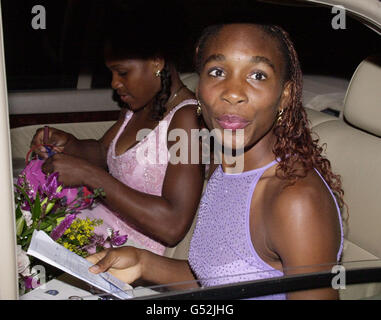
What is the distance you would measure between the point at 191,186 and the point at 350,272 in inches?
39.6

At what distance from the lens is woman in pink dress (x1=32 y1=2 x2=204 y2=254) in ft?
7.32

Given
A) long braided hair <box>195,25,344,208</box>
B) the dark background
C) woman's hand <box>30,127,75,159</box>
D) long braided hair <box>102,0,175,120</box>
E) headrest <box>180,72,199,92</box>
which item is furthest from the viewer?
the dark background

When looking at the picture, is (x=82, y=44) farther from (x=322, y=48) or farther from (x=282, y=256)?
(x=282, y=256)

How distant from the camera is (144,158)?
2457mm

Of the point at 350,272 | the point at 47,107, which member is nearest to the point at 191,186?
the point at 350,272

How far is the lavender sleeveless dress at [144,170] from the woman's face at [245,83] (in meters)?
0.82

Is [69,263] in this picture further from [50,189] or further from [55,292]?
[50,189]

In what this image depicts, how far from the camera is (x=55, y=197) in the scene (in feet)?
5.57

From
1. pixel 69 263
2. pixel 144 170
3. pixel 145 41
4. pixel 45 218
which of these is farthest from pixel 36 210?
pixel 145 41

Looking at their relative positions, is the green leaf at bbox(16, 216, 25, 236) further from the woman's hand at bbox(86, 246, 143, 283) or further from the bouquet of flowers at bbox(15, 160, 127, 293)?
the woman's hand at bbox(86, 246, 143, 283)

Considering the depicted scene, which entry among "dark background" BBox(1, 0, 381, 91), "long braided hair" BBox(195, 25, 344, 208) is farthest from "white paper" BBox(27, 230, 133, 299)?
"dark background" BBox(1, 0, 381, 91)

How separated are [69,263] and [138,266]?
1.54ft
